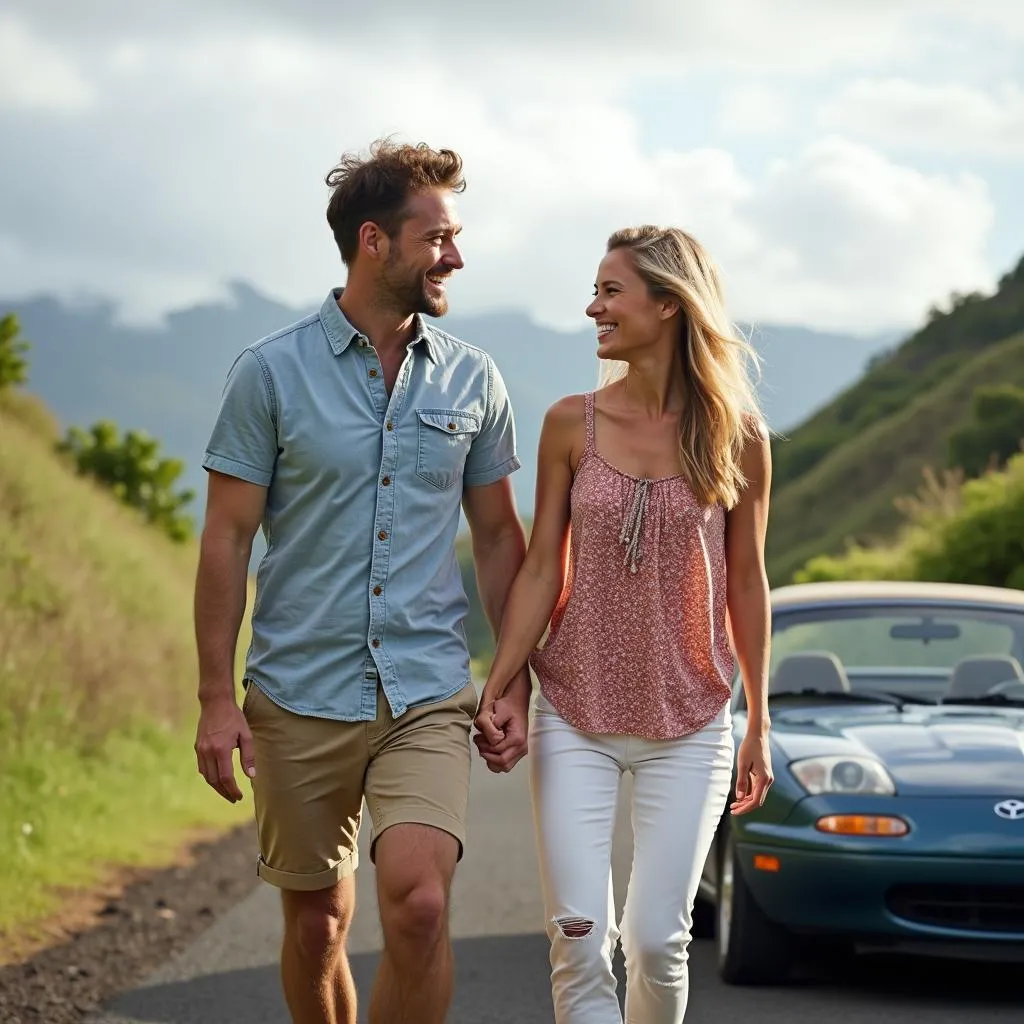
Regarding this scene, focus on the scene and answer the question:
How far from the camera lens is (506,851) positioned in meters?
11.5

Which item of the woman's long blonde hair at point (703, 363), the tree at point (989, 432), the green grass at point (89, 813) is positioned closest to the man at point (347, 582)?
the woman's long blonde hair at point (703, 363)

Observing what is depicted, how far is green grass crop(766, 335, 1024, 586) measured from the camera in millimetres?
62812

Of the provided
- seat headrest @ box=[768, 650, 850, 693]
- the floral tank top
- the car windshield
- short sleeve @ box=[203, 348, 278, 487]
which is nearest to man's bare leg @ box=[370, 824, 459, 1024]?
the floral tank top

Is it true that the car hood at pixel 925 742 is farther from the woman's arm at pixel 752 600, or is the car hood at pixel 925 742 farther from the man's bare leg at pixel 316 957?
the man's bare leg at pixel 316 957

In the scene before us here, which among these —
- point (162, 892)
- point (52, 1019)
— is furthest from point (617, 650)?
point (162, 892)

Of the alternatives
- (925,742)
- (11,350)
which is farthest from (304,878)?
(11,350)

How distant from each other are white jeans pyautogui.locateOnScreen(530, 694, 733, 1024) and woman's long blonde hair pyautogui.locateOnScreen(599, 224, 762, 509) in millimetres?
624

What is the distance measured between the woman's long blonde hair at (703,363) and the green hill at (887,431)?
166 ft

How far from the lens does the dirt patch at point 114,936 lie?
708 cm

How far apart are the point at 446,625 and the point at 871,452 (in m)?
64.6

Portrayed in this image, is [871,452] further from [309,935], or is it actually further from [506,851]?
[309,935]

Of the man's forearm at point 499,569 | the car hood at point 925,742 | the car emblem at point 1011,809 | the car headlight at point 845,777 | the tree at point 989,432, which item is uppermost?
the tree at point 989,432

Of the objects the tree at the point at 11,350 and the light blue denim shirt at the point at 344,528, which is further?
the tree at the point at 11,350

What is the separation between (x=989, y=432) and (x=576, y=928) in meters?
48.6
